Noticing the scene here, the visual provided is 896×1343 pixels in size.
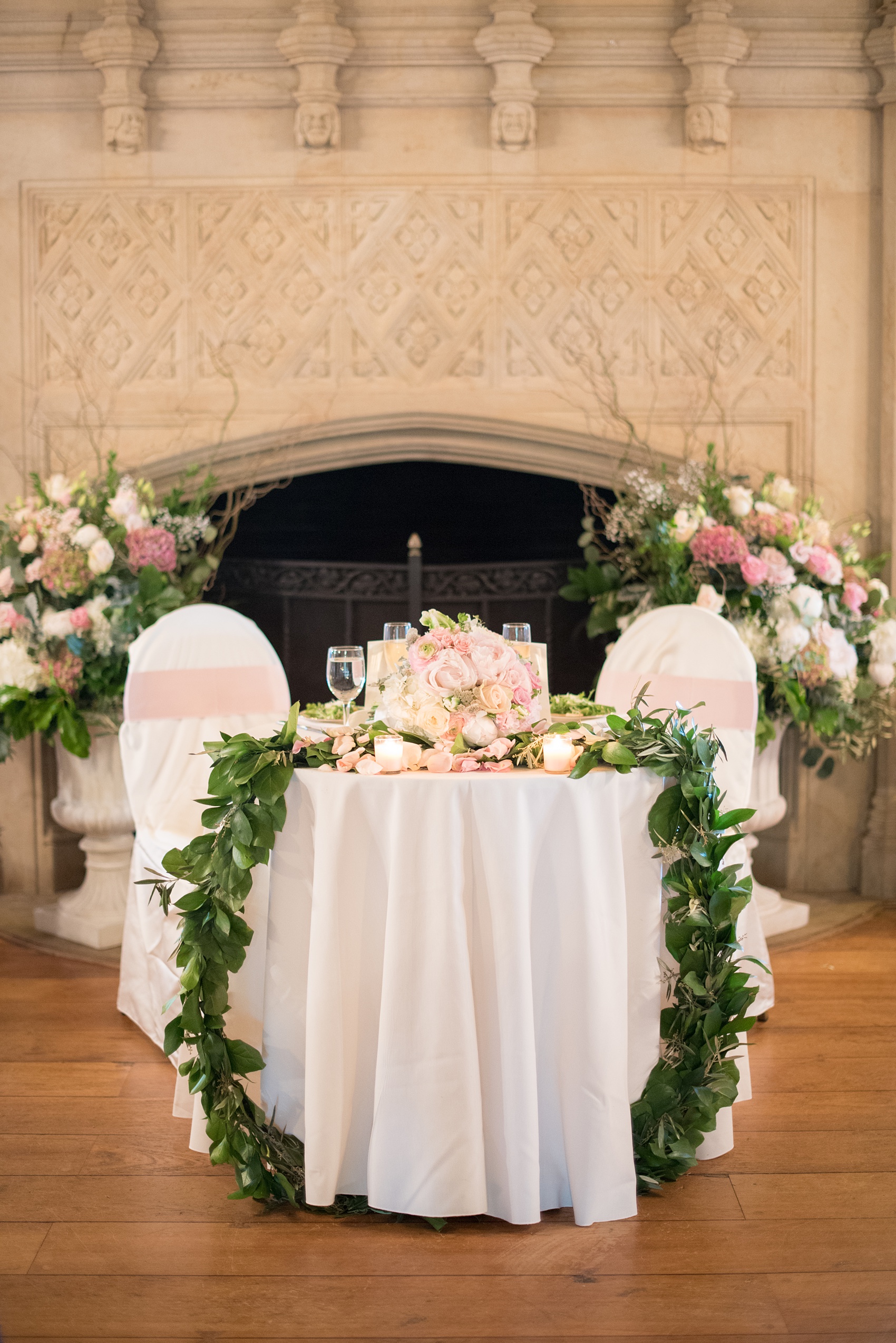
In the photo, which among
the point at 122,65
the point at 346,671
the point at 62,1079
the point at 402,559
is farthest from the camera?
the point at 402,559

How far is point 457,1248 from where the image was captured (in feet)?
6.86

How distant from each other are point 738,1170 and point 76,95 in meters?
4.19

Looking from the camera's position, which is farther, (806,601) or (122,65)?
(122,65)

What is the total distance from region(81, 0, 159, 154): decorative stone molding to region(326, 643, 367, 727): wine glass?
2869 millimetres

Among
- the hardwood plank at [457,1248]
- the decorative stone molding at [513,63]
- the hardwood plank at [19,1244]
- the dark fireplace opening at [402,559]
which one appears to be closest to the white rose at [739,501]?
the dark fireplace opening at [402,559]

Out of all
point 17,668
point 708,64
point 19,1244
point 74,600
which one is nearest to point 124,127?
point 74,600

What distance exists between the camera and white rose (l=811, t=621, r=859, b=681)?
380 centimetres

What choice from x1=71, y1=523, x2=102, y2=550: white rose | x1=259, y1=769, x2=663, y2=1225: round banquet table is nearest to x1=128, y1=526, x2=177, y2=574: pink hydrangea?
x1=71, y1=523, x2=102, y2=550: white rose

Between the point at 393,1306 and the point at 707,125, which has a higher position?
the point at 707,125

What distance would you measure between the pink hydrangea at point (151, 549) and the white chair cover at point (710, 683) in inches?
60.6

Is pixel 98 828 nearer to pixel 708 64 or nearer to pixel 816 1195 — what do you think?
pixel 816 1195

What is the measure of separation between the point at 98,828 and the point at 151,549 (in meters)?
0.99

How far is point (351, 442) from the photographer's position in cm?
443

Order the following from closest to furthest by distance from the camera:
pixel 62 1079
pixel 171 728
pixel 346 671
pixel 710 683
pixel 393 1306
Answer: pixel 393 1306 → pixel 346 671 → pixel 62 1079 → pixel 710 683 → pixel 171 728
